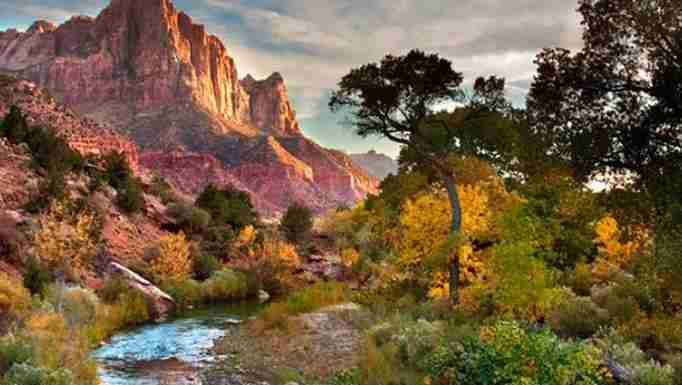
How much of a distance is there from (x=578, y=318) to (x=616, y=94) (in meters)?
8.80

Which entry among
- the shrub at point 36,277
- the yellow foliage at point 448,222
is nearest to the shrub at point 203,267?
the shrub at point 36,277

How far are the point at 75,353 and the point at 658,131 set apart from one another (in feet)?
51.0

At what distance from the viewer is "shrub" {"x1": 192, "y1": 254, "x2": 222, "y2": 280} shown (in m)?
48.2

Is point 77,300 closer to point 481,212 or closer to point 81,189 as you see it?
point 481,212

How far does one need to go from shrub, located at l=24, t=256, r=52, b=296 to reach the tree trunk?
64.1ft

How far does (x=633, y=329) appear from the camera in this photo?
16094 mm

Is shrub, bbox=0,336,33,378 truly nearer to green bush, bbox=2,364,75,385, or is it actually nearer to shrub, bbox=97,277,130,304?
green bush, bbox=2,364,75,385

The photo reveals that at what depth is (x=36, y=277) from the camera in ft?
94.8

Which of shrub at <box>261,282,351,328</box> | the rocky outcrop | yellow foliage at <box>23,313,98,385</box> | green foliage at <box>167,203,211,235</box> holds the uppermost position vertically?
the rocky outcrop

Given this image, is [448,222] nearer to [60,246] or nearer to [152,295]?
[152,295]

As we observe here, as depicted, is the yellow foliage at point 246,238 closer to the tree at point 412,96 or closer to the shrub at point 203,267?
the shrub at point 203,267

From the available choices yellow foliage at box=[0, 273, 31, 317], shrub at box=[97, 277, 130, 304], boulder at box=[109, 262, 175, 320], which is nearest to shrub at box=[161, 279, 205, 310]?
boulder at box=[109, 262, 175, 320]

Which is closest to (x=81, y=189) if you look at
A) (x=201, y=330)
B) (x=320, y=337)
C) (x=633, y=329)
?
(x=201, y=330)

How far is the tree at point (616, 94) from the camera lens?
1114 cm
